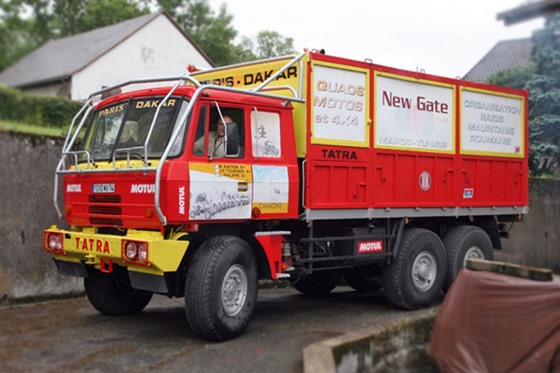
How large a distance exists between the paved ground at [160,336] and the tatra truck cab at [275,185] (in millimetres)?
336

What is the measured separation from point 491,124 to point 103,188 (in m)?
5.92

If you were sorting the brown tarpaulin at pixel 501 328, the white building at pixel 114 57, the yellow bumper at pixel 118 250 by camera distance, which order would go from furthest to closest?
the white building at pixel 114 57, the yellow bumper at pixel 118 250, the brown tarpaulin at pixel 501 328

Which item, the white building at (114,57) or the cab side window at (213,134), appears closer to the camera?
the cab side window at (213,134)

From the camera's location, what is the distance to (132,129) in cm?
711

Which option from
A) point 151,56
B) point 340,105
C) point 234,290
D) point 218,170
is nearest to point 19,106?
point 218,170

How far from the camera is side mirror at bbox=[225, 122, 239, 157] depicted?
6695 mm

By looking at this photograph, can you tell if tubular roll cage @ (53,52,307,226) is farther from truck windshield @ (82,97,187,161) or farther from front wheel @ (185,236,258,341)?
front wheel @ (185,236,258,341)

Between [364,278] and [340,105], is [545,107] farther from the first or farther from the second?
[340,105]

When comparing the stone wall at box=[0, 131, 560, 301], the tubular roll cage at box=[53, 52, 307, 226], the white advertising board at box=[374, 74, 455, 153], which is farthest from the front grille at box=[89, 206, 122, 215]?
the white advertising board at box=[374, 74, 455, 153]

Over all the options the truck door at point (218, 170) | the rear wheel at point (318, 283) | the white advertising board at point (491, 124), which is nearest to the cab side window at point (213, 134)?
the truck door at point (218, 170)

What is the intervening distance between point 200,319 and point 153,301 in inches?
116

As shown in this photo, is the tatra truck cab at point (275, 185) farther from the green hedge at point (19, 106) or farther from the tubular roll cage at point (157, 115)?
the green hedge at point (19, 106)

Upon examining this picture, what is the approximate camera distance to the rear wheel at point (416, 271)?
8.46 m

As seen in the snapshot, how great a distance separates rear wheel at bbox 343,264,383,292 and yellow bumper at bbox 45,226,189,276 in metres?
3.62
